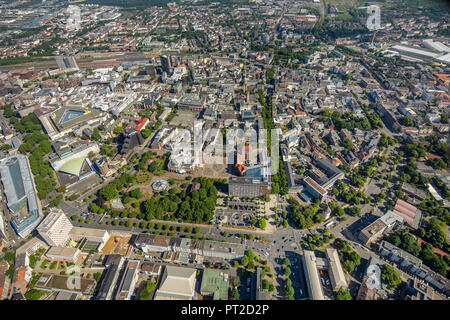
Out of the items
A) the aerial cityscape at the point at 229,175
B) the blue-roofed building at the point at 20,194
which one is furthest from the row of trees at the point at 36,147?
the blue-roofed building at the point at 20,194

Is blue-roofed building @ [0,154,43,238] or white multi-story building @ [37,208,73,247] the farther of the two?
blue-roofed building @ [0,154,43,238]

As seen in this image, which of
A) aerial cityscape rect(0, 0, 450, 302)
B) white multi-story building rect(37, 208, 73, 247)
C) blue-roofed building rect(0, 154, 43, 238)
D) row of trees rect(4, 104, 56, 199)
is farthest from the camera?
row of trees rect(4, 104, 56, 199)

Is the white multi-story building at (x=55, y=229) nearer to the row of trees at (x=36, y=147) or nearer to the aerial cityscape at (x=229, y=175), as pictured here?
the aerial cityscape at (x=229, y=175)

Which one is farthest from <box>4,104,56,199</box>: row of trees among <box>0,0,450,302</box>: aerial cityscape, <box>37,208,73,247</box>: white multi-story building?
<box>37,208,73,247</box>: white multi-story building

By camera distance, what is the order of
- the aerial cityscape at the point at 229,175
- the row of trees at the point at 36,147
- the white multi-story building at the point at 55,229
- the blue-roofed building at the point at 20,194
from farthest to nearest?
1. the row of trees at the point at 36,147
2. the blue-roofed building at the point at 20,194
3. the white multi-story building at the point at 55,229
4. the aerial cityscape at the point at 229,175

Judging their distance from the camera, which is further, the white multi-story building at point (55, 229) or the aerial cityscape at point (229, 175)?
the white multi-story building at point (55, 229)

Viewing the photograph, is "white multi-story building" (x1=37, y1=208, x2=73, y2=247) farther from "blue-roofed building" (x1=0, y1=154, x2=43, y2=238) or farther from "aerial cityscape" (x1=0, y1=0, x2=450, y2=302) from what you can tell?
"blue-roofed building" (x1=0, y1=154, x2=43, y2=238)
